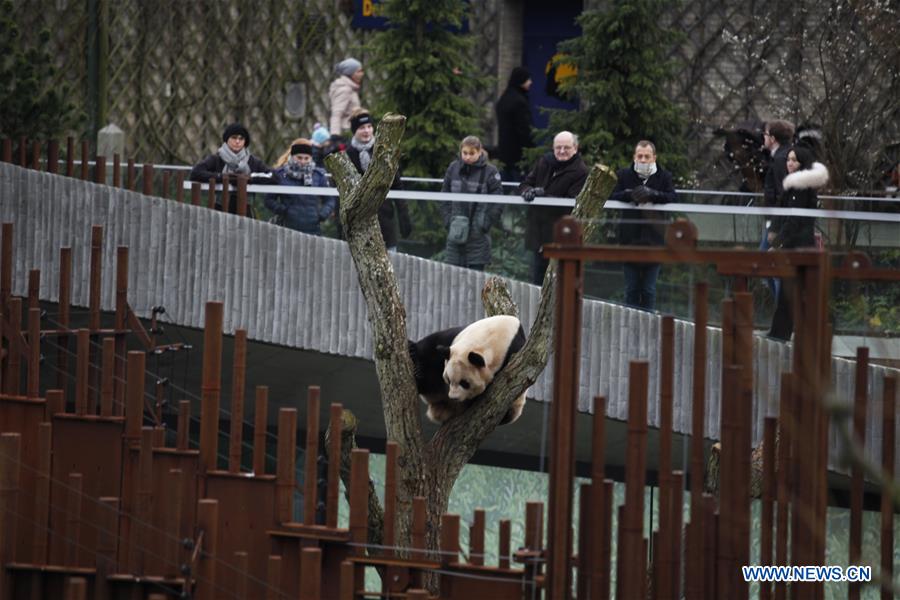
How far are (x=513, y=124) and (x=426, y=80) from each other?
1.35 metres

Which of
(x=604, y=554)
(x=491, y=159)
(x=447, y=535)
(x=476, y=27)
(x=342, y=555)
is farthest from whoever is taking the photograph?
(x=476, y=27)

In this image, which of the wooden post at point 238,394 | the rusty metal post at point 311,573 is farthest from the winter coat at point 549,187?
the rusty metal post at point 311,573

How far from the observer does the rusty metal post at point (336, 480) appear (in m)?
6.33

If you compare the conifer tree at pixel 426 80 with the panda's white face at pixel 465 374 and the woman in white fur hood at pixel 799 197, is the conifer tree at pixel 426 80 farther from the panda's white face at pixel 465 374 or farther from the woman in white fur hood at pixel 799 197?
the panda's white face at pixel 465 374

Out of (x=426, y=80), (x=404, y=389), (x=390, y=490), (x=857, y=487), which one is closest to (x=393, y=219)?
(x=404, y=389)

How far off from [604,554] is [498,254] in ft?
16.7

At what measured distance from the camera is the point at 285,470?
6625mm

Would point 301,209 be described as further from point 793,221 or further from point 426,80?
point 426,80

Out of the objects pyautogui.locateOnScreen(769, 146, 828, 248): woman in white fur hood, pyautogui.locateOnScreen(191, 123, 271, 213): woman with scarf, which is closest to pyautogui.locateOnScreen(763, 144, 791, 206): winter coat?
pyautogui.locateOnScreen(769, 146, 828, 248): woman in white fur hood

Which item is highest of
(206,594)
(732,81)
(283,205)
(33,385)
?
(732,81)

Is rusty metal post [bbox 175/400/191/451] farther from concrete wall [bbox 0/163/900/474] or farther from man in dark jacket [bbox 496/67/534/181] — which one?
man in dark jacket [bbox 496/67/534/181]

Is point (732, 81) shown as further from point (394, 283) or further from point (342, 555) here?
point (342, 555)

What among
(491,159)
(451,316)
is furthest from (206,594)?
(491,159)

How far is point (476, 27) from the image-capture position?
18016 millimetres
